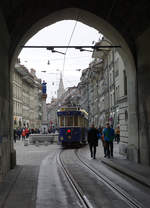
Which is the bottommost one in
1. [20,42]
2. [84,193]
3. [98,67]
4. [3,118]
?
[84,193]

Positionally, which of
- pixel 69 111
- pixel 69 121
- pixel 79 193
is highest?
pixel 69 111

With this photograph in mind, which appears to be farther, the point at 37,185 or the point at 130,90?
the point at 130,90

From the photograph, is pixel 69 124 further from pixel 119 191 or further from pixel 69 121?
pixel 119 191

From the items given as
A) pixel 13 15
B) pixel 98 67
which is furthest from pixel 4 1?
pixel 98 67

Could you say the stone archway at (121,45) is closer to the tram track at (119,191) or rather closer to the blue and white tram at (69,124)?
the tram track at (119,191)

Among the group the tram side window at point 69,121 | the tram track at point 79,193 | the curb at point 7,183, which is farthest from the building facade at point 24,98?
the tram track at point 79,193

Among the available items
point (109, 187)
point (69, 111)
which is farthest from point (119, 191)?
point (69, 111)

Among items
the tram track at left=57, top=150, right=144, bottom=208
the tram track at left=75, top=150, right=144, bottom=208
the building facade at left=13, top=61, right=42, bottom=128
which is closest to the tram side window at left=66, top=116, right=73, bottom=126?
the tram track at left=75, top=150, right=144, bottom=208

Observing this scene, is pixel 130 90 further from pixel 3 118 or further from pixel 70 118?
pixel 70 118

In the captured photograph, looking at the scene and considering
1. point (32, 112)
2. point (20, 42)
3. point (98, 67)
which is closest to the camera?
point (20, 42)

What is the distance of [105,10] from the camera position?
14.3m

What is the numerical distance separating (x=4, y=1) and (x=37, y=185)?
5467 mm

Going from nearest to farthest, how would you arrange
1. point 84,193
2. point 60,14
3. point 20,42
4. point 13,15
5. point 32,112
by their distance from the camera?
1. point 84,193
2. point 13,15
3. point 20,42
4. point 60,14
5. point 32,112

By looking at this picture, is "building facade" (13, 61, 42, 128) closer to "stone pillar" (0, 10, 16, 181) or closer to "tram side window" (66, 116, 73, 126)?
"tram side window" (66, 116, 73, 126)
